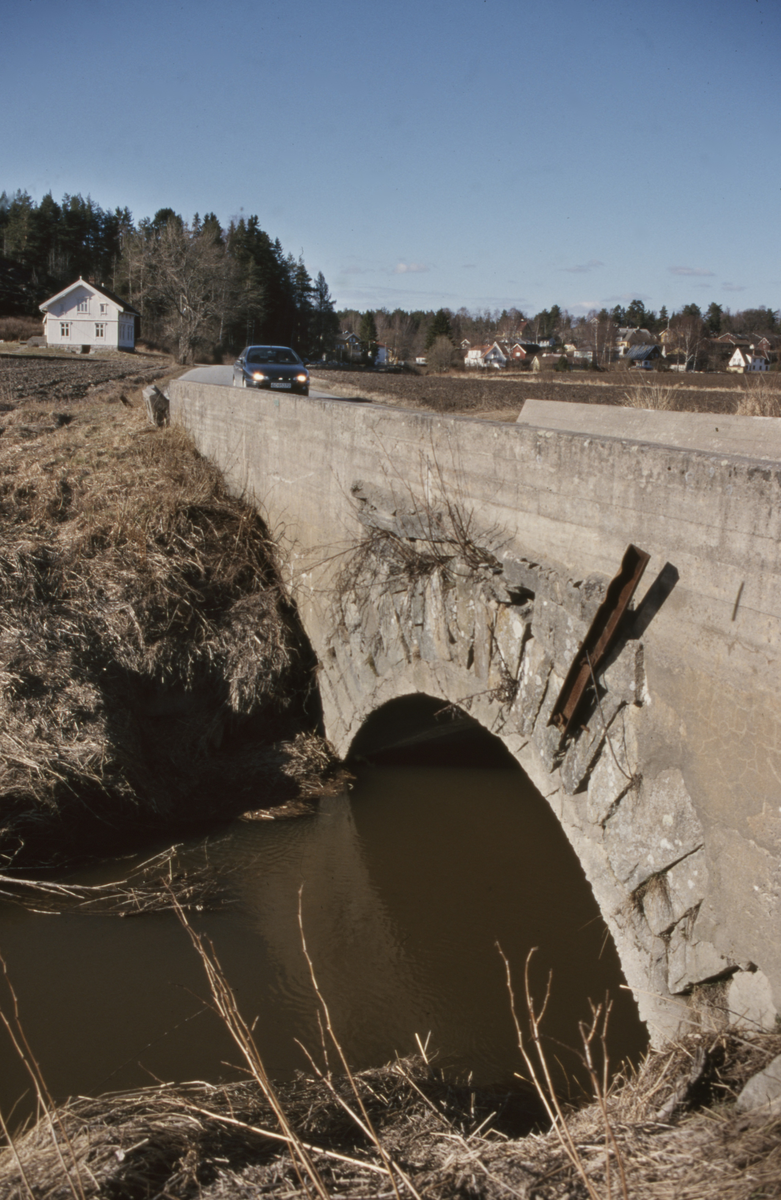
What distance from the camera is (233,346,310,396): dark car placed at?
1684cm

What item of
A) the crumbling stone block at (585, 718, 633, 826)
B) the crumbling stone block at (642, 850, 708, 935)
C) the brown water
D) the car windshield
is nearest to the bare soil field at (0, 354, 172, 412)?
the car windshield

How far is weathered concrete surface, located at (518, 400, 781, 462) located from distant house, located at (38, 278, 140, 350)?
164 feet

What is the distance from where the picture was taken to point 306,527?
8.74 metres

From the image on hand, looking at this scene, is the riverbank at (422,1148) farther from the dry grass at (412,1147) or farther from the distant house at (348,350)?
the distant house at (348,350)

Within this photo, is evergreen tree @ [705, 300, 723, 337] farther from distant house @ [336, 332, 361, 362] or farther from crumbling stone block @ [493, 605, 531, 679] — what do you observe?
crumbling stone block @ [493, 605, 531, 679]

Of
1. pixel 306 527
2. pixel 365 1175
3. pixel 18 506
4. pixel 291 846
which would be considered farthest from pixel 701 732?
pixel 18 506

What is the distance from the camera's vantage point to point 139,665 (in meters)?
8.65

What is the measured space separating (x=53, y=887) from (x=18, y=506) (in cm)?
501

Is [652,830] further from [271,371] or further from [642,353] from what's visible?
[642,353]

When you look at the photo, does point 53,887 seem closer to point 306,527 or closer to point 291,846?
point 291,846

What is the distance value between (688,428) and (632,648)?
395 centimetres

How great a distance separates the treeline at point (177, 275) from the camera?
147ft

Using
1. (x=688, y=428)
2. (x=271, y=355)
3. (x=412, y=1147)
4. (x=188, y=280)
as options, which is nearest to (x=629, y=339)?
(x=188, y=280)

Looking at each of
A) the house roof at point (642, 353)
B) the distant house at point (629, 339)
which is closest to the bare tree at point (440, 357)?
the house roof at point (642, 353)
